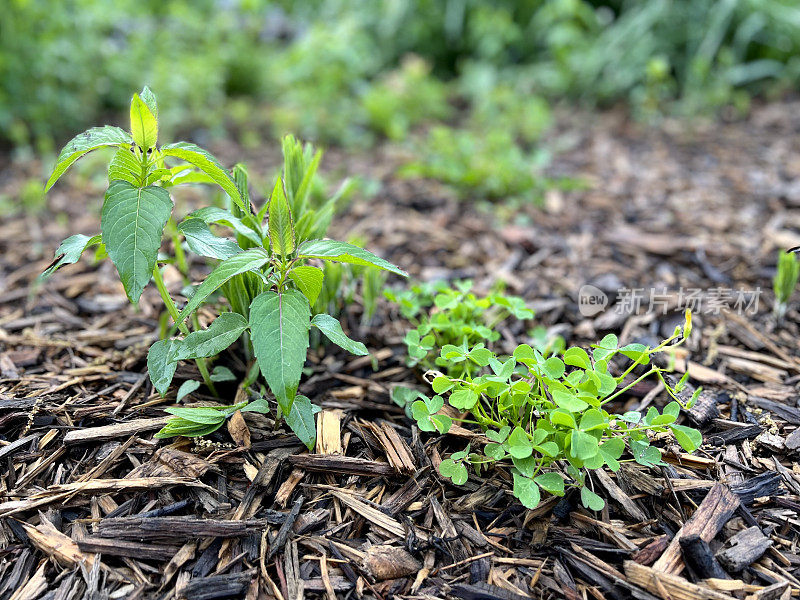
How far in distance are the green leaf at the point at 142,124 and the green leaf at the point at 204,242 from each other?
210 mm

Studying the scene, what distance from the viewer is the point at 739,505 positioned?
1.48 m

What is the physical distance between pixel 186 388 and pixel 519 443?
0.94 metres

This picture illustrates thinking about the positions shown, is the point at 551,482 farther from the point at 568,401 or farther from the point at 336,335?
the point at 336,335

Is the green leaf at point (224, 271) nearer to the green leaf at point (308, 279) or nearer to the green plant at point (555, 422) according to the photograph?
the green leaf at point (308, 279)

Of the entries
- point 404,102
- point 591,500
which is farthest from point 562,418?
point 404,102

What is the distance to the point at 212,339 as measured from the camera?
144cm

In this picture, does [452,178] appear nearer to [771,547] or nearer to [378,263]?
[378,263]

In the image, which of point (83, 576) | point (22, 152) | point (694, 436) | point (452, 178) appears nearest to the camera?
point (83, 576)

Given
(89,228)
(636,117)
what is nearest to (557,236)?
(636,117)

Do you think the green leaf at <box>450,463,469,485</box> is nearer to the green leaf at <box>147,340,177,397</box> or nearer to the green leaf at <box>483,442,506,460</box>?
the green leaf at <box>483,442,506,460</box>

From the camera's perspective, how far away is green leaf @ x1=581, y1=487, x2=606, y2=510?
4.56 ft

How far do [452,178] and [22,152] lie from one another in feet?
9.31
